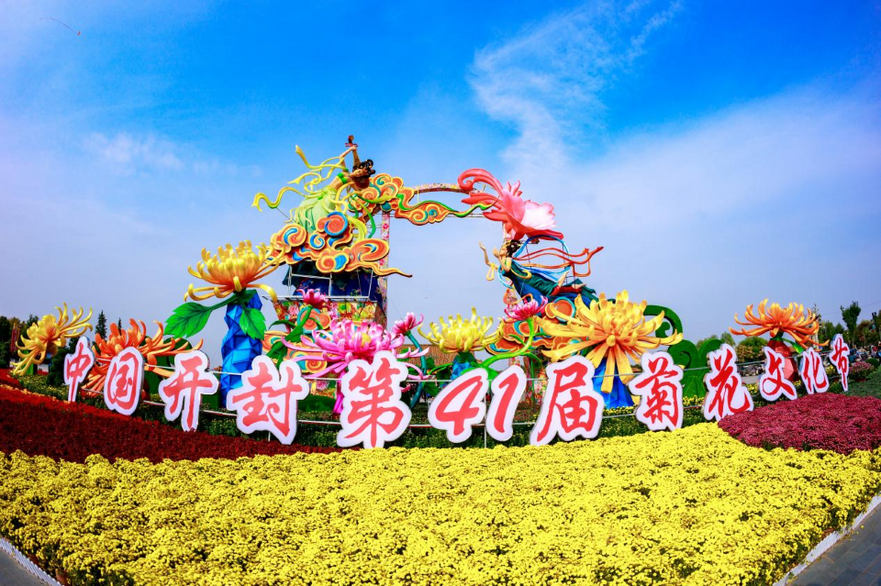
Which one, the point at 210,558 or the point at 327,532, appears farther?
the point at 327,532

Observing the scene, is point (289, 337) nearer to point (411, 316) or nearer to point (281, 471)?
point (411, 316)

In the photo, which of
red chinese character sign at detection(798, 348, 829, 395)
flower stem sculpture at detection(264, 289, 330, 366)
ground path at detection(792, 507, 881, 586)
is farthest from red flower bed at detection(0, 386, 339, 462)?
red chinese character sign at detection(798, 348, 829, 395)

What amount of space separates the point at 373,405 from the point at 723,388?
188 inches

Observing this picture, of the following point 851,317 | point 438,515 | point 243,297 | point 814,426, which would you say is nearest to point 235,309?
point 243,297

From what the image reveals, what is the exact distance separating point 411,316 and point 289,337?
1975 mm

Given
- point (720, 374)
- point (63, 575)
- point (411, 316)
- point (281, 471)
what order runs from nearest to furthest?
point (63, 575) → point (281, 471) → point (720, 374) → point (411, 316)

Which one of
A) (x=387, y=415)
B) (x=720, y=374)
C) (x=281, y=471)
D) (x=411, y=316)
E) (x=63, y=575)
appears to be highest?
(x=411, y=316)

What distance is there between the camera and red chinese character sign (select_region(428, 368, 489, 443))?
6633 millimetres

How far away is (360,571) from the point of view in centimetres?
323

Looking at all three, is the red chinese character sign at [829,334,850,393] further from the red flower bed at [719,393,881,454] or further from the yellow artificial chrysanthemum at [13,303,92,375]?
the yellow artificial chrysanthemum at [13,303,92,375]

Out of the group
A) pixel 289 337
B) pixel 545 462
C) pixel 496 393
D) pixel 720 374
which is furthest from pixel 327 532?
pixel 720 374

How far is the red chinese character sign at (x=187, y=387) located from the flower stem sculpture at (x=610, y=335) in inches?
182

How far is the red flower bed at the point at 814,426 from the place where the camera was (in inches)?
236

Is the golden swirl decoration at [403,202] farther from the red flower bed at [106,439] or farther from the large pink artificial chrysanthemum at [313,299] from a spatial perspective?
the red flower bed at [106,439]
